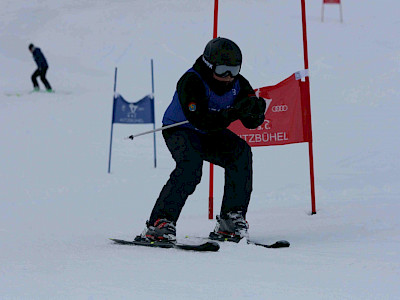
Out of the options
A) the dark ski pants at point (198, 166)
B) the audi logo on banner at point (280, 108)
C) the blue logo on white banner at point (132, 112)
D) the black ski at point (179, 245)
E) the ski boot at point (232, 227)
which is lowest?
the black ski at point (179, 245)

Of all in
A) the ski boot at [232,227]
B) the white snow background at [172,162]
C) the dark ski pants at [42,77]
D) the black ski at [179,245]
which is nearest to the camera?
the white snow background at [172,162]

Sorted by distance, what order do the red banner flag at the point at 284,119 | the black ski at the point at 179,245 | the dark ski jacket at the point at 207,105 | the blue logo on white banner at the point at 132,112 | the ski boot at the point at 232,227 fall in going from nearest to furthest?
the black ski at the point at 179,245 → the dark ski jacket at the point at 207,105 → the ski boot at the point at 232,227 → the red banner flag at the point at 284,119 → the blue logo on white banner at the point at 132,112

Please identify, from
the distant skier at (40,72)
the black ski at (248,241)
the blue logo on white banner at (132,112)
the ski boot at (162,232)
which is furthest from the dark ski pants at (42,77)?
the ski boot at (162,232)

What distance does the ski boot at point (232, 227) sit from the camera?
414 centimetres

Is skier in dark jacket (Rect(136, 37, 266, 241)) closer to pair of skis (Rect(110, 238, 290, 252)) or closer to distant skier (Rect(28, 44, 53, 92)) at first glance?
pair of skis (Rect(110, 238, 290, 252))

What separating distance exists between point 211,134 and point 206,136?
3cm

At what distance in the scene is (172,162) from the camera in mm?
9914

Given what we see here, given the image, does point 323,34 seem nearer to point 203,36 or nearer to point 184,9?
point 203,36

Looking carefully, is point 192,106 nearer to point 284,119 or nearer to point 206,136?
point 206,136

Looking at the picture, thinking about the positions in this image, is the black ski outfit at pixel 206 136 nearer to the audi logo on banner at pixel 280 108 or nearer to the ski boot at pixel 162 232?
the ski boot at pixel 162 232

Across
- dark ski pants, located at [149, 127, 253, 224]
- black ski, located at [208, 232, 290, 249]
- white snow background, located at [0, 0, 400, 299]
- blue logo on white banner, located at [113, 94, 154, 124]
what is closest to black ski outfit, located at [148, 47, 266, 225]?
dark ski pants, located at [149, 127, 253, 224]

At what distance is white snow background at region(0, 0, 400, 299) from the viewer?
2924mm

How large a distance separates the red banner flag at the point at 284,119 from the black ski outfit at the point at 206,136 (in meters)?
1.18

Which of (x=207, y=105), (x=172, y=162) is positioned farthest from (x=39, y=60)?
(x=207, y=105)
